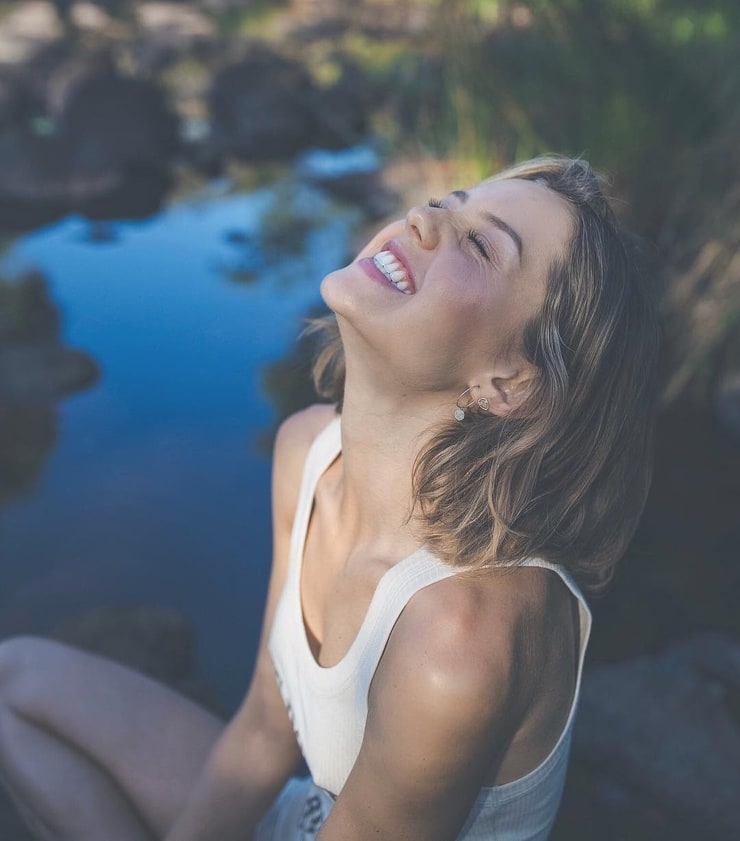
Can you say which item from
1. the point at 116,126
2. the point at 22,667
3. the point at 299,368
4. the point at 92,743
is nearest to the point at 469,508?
the point at 92,743

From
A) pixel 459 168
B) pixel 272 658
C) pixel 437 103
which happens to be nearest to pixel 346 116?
pixel 437 103

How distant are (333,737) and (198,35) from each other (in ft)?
34.2

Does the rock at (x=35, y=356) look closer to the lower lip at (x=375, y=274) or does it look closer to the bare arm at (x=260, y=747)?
the bare arm at (x=260, y=747)

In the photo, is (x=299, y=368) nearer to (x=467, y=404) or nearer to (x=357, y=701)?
(x=467, y=404)

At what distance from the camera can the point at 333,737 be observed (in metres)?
1.45

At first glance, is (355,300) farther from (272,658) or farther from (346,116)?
(346,116)

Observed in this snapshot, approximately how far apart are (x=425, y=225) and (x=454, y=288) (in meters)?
0.13

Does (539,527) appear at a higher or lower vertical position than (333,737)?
higher

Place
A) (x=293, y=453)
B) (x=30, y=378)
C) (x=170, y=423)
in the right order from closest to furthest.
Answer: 1. (x=293, y=453)
2. (x=170, y=423)
3. (x=30, y=378)

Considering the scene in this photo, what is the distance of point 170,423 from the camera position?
4.05m

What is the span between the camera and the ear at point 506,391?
1.40 metres

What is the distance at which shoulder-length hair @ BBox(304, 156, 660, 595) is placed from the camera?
1.35 metres

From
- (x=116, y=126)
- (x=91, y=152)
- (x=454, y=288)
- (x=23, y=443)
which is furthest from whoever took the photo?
(x=116, y=126)

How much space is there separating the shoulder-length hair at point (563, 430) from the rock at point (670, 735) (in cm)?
106
